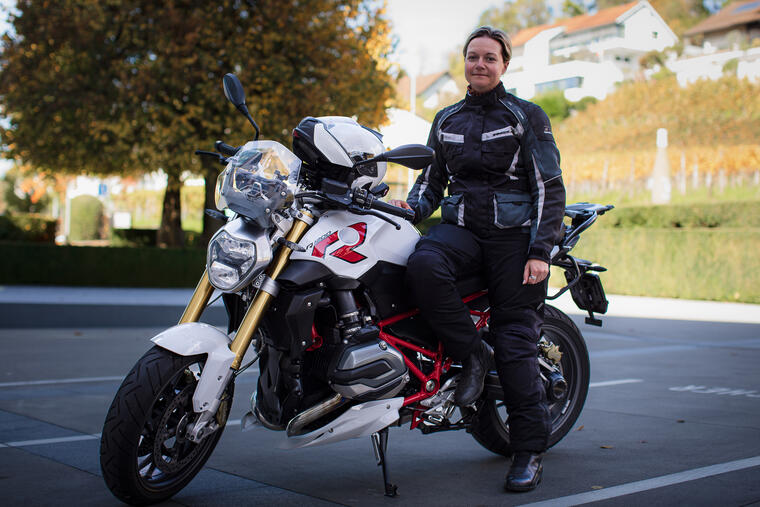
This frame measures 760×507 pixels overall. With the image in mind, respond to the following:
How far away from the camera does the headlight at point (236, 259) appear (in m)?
3.39

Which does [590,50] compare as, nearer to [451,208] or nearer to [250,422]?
[451,208]

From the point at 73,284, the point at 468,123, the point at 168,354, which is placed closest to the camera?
the point at 168,354

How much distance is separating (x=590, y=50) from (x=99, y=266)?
57672 millimetres

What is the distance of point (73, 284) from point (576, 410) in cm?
1375

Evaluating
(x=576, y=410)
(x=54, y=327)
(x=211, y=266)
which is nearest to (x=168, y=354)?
(x=211, y=266)

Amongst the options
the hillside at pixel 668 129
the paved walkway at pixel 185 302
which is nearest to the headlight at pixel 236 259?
the paved walkway at pixel 185 302

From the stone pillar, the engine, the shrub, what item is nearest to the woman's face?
the engine

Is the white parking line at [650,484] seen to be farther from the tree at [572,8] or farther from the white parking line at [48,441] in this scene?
the tree at [572,8]

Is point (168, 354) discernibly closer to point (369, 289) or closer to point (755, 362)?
point (369, 289)

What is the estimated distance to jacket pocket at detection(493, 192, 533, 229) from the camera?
13.4 feet

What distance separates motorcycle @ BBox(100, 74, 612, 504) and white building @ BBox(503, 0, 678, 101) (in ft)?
196

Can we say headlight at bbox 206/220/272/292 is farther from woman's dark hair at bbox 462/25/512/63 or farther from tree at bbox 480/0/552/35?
tree at bbox 480/0/552/35

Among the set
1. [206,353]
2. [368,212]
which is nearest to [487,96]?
[368,212]

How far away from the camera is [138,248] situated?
55.5 feet
